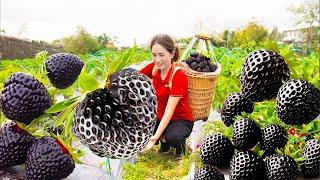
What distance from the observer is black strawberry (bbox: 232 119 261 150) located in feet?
4.27

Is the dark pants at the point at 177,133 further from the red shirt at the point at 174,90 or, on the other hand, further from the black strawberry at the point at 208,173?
the black strawberry at the point at 208,173

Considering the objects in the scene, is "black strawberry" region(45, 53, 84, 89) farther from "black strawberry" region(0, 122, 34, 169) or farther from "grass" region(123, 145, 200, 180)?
"grass" region(123, 145, 200, 180)

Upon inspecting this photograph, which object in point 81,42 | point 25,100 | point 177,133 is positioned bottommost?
point 81,42

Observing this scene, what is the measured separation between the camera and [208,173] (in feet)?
4.39

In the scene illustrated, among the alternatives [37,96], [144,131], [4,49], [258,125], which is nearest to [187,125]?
[258,125]

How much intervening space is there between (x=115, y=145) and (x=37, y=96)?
1.33 feet

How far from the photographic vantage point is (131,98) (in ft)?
2.74

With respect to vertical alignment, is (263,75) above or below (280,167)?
above

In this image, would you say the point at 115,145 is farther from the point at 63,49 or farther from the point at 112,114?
the point at 63,49

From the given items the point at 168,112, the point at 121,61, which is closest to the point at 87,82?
the point at 121,61

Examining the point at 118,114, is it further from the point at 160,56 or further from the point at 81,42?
the point at 81,42

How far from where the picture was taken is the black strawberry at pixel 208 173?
134cm

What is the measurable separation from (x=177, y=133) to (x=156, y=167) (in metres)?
0.27

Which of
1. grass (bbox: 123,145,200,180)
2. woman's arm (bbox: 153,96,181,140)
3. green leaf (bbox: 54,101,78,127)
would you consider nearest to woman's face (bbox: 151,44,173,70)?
woman's arm (bbox: 153,96,181,140)
